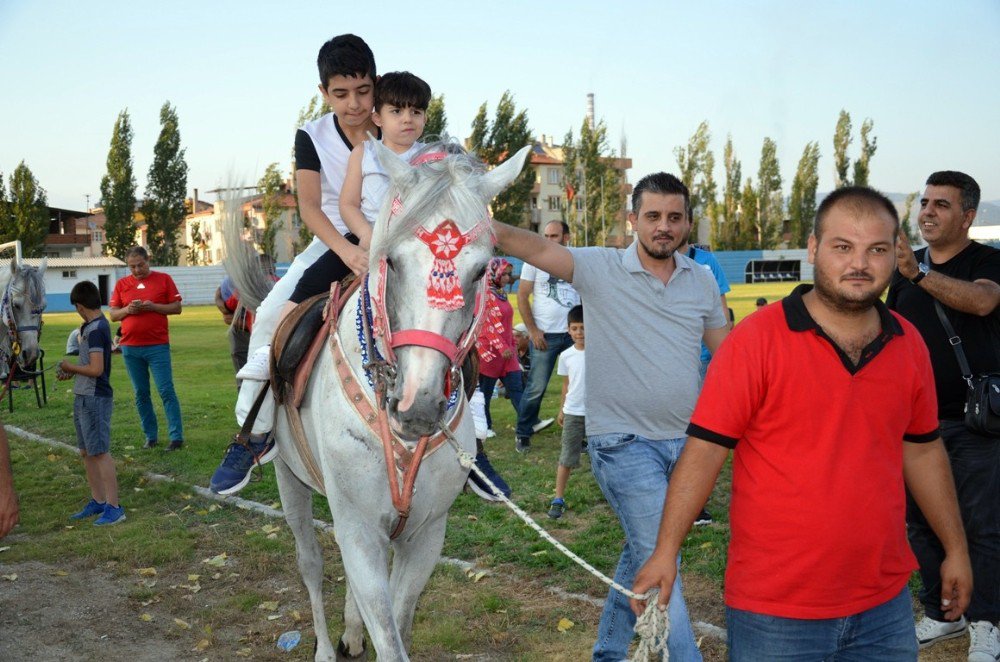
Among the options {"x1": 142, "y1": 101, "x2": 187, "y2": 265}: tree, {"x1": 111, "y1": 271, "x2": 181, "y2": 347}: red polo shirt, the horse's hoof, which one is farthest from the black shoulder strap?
{"x1": 142, "y1": 101, "x2": 187, "y2": 265}: tree

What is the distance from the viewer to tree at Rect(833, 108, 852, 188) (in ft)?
217

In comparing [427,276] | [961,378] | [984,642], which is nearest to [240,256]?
[427,276]

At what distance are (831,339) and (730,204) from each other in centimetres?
6779

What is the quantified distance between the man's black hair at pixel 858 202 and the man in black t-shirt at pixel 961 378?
219cm

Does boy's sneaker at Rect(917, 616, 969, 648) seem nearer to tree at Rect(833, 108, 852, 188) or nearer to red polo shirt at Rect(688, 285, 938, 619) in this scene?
red polo shirt at Rect(688, 285, 938, 619)

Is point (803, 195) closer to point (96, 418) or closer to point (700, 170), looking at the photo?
point (700, 170)

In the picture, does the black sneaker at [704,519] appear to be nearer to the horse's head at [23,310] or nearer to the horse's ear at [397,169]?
the horse's ear at [397,169]

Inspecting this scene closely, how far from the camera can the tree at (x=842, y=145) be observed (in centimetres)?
6625

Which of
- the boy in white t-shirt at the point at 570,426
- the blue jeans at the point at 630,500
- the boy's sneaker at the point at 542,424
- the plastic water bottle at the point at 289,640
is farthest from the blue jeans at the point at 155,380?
the blue jeans at the point at 630,500

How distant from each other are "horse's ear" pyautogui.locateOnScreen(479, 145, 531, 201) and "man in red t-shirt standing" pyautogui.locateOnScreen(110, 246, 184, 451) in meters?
8.60

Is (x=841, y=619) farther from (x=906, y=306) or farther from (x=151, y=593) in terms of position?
(x=151, y=593)

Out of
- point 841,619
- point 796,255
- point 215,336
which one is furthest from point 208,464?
point 796,255

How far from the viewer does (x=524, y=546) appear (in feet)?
21.7

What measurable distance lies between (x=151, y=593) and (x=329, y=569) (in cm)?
122
